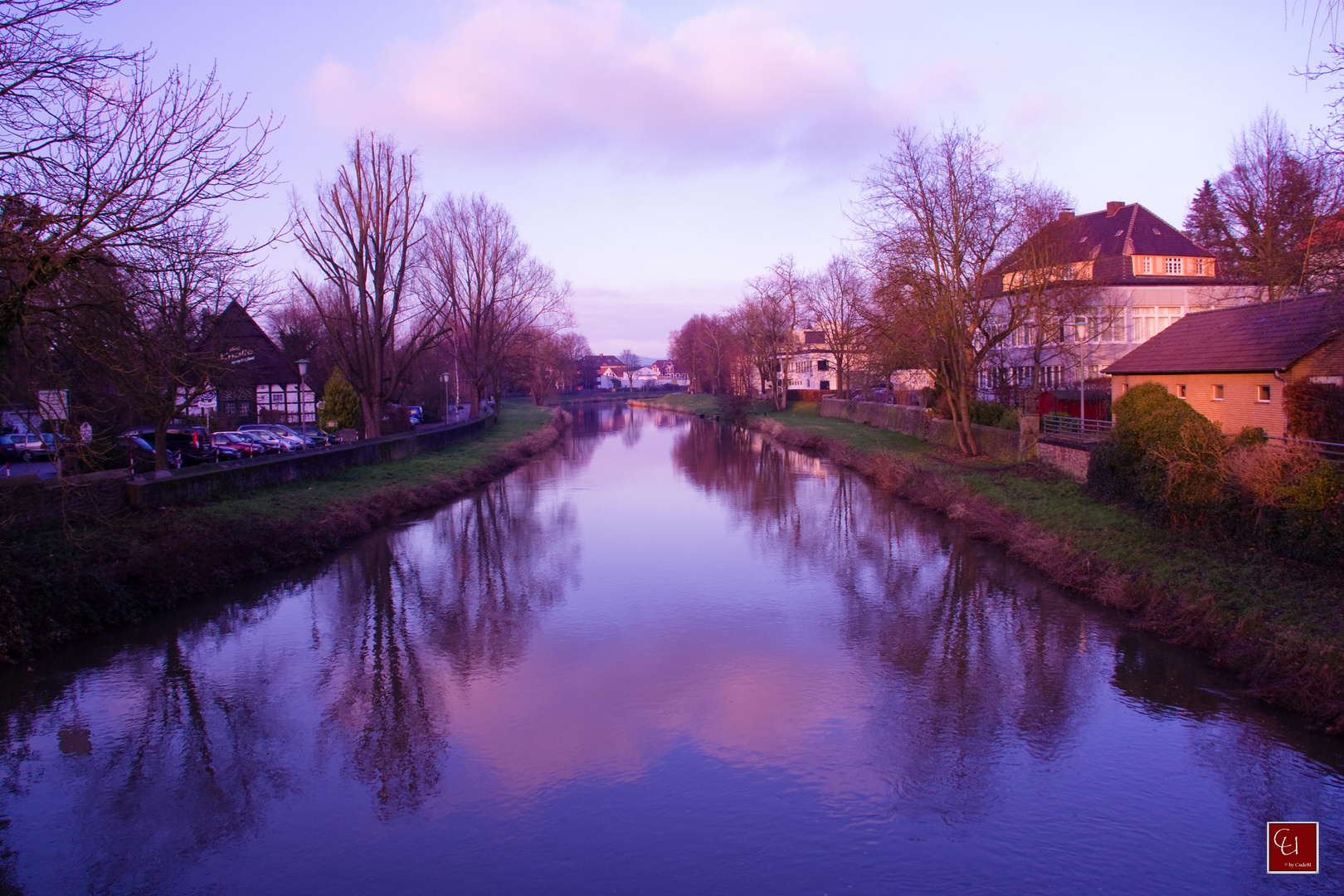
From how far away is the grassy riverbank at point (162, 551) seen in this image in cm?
1038

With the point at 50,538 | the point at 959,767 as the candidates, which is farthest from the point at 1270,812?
the point at 50,538

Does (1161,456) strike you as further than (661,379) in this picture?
No

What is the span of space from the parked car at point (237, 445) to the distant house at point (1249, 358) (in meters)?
25.9

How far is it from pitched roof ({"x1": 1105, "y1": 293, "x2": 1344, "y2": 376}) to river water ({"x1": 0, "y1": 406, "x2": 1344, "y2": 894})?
9266mm

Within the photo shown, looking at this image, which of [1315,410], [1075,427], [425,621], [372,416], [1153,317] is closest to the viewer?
[425,621]

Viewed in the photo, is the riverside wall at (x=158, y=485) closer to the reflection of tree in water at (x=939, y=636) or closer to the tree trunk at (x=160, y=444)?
the tree trunk at (x=160, y=444)

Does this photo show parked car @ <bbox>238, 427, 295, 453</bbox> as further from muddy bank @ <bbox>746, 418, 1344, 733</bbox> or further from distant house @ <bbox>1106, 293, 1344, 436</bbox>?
distant house @ <bbox>1106, 293, 1344, 436</bbox>

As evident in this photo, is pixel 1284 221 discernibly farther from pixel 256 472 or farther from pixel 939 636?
pixel 256 472

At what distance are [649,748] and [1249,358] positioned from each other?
59.5 feet

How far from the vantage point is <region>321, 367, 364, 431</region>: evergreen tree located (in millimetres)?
36531

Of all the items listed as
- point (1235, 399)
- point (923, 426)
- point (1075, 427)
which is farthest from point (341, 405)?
point (1235, 399)

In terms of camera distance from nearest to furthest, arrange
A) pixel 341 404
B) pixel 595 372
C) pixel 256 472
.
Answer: pixel 256 472 < pixel 341 404 < pixel 595 372

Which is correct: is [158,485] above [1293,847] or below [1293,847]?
above

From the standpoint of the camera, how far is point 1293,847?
6262 mm
